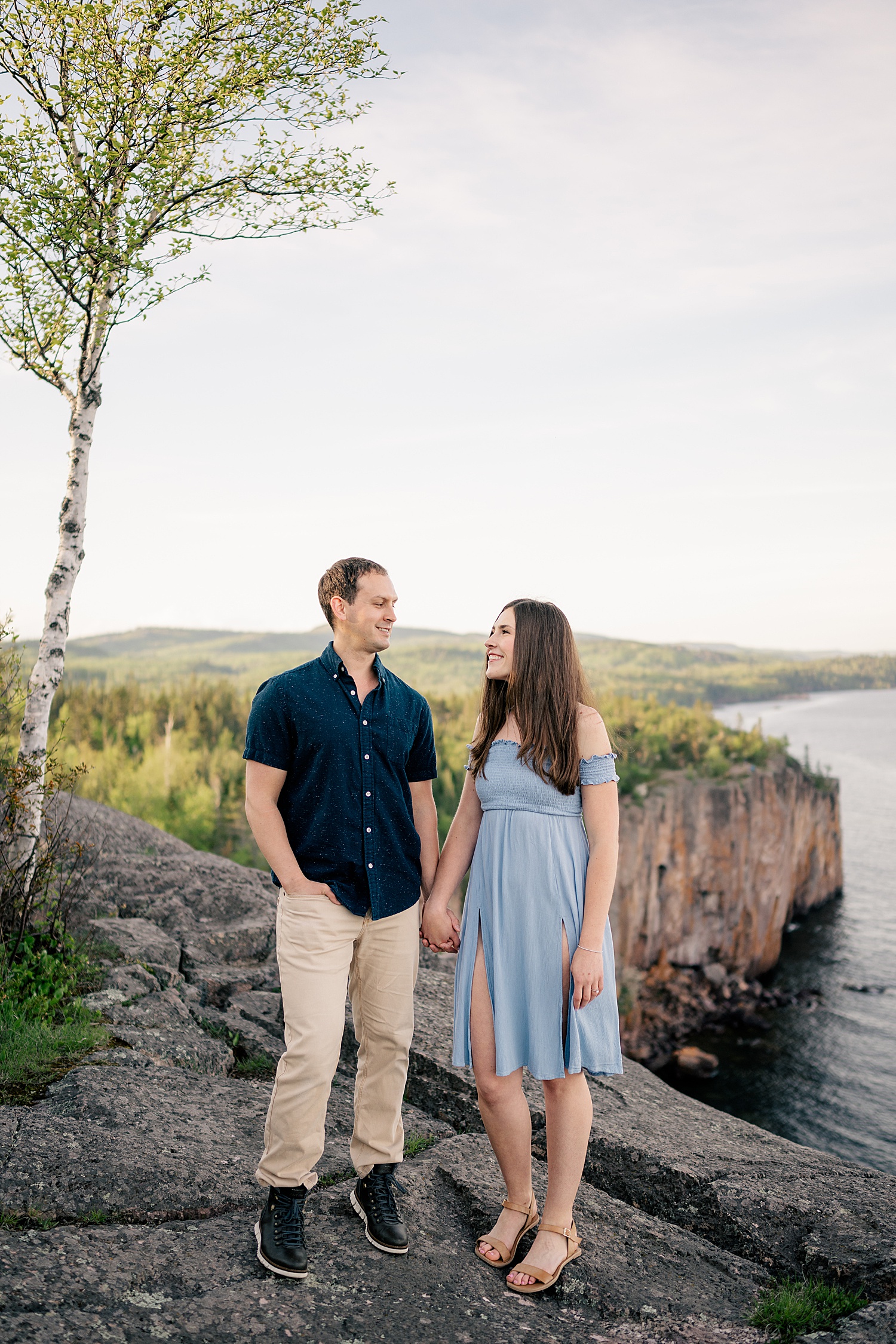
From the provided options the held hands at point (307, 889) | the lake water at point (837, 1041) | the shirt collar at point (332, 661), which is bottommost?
the lake water at point (837, 1041)

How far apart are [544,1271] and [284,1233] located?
934 millimetres

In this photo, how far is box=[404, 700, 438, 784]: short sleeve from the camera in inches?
141

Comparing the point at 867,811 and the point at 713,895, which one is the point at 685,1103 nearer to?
the point at 713,895

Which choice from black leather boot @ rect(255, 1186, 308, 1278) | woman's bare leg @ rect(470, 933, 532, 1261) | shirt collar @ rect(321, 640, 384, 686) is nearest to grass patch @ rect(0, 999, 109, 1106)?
black leather boot @ rect(255, 1186, 308, 1278)

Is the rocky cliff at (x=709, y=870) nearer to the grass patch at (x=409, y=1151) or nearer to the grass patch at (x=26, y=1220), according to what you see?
the grass patch at (x=409, y=1151)

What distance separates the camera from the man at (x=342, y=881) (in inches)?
123

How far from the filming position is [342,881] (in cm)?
327

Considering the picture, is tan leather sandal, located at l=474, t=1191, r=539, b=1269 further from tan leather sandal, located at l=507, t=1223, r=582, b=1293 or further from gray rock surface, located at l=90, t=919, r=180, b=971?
gray rock surface, located at l=90, t=919, r=180, b=971

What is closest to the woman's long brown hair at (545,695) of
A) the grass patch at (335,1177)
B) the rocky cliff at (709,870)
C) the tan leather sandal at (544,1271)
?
the tan leather sandal at (544,1271)

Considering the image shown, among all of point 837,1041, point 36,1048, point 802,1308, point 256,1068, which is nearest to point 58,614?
point 36,1048

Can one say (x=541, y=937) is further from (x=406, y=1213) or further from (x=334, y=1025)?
(x=406, y=1213)

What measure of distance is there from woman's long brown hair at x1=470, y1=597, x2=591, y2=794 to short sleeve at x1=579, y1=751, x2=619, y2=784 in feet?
0.13

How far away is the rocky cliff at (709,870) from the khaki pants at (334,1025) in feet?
104

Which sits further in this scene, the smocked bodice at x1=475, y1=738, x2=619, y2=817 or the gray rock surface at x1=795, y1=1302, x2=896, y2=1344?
the smocked bodice at x1=475, y1=738, x2=619, y2=817
